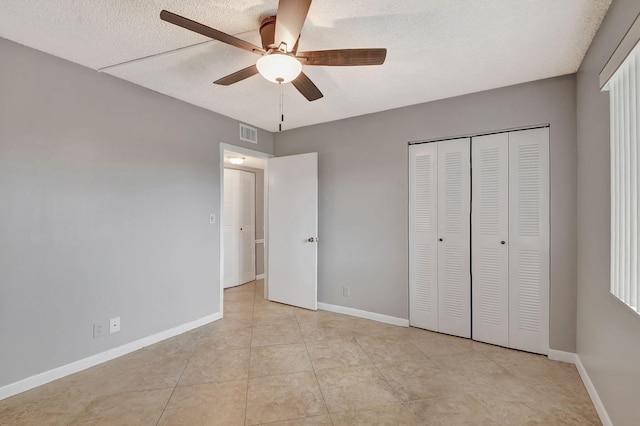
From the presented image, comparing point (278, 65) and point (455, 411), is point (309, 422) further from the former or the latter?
point (278, 65)

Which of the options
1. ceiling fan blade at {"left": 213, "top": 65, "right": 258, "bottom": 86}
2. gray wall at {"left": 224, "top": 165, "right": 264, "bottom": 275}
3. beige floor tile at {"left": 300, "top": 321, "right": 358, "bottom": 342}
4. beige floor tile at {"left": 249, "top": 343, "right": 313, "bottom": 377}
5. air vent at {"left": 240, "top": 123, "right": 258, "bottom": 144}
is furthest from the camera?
gray wall at {"left": 224, "top": 165, "right": 264, "bottom": 275}

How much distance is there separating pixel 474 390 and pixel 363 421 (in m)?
0.90

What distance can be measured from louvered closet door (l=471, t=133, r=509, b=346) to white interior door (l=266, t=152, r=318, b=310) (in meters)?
1.84

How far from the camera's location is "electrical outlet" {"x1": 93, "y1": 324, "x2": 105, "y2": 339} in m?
2.37

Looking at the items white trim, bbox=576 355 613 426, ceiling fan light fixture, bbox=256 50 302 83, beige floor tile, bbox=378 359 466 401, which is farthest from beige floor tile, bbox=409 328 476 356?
ceiling fan light fixture, bbox=256 50 302 83

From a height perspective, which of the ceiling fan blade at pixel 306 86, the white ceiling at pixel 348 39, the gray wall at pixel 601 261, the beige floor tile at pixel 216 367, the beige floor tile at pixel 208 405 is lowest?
the beige floor tile at pixel 216 367

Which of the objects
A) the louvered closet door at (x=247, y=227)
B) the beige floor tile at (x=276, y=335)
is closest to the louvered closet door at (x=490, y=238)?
the beige floor tile at (x=276, y=335)

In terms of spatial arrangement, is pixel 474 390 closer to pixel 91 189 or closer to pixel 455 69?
pixel 455 69

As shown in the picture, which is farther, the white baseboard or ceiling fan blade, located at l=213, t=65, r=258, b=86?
ceiling fan blade, located at l=213, t=65, r=258, b=86

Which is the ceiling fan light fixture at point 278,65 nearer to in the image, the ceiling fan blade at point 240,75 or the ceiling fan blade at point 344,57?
the ceiling fan blade at point 344,57

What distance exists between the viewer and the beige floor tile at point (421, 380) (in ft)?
6.56

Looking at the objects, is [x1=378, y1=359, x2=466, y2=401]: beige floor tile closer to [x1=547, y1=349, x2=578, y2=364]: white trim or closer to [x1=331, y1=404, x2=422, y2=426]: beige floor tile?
[x1=331, y1=404, x2=422, y2=426]: beige floor tile

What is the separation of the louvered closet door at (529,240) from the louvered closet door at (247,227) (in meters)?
4.11

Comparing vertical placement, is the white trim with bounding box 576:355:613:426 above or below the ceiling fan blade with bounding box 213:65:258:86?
below
